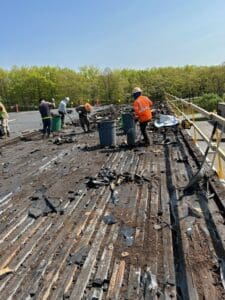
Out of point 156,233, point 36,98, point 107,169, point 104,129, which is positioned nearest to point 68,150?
point 104,129

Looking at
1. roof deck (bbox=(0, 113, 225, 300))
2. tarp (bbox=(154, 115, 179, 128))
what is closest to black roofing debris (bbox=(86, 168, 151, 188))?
roof deck (bbox=(0, 113, 225, 300))

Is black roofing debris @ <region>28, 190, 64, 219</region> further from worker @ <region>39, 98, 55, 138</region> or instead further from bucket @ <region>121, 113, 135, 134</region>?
worker @ <region>39, 98, 55, 138</region>

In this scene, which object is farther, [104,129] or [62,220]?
[104,129]

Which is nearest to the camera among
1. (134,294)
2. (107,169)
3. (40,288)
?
(134,294)

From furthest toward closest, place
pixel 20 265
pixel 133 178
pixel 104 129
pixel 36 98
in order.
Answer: pixel 36 98 < pixel 104 129 < pixel 133 178 < pixel 20 265

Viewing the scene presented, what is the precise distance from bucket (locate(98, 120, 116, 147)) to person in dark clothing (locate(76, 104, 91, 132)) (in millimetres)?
4485

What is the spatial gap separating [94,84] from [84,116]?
49.9 m

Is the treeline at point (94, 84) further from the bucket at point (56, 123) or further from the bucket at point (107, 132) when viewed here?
the bucket at point (107, 132)

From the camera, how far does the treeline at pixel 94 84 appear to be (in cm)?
6375

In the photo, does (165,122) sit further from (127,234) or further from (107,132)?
(127,234)

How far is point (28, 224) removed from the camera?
203 inches

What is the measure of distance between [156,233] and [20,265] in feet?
5.50

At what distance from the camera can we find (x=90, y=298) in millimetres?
3195

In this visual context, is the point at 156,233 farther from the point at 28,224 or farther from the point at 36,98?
the point at 36,98
